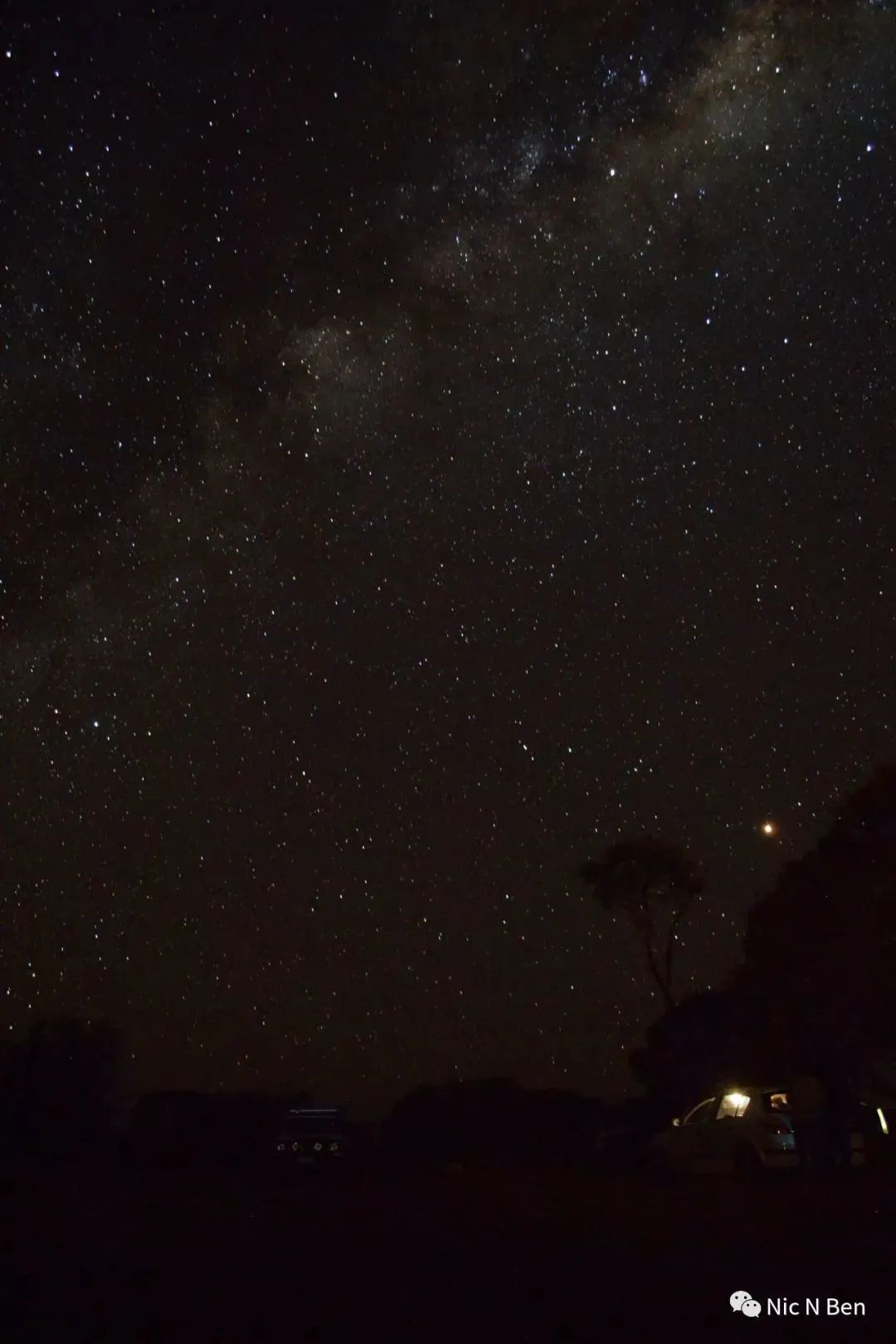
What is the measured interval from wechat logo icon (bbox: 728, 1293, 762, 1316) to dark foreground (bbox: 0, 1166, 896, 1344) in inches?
3.3

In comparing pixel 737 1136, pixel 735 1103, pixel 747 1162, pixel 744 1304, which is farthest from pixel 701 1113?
pixel 744 1304

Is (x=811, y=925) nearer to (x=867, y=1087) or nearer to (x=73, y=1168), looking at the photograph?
(x=867, y=1087)

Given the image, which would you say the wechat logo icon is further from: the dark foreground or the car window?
the car window

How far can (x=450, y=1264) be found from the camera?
11867mm

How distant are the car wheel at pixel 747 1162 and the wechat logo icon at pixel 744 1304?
555 inches

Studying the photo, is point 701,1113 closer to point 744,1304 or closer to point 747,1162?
point 747,1162

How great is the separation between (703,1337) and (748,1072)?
27482mm

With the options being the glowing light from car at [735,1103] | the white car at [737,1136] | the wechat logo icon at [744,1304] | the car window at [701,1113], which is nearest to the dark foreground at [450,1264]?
the wechat logo icon at [744,1304]

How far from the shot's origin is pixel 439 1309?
367 inches

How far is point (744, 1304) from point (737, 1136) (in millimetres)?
14789

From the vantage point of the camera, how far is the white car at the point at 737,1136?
22781 millimetres

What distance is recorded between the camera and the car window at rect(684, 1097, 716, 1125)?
2431 cm

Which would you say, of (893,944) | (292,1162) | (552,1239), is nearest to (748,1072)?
(893,944)

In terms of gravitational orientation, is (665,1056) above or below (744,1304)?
above
